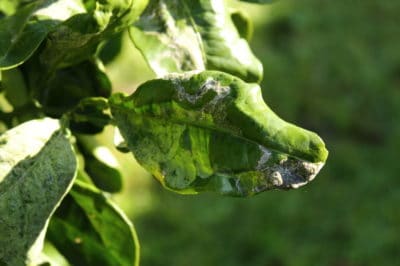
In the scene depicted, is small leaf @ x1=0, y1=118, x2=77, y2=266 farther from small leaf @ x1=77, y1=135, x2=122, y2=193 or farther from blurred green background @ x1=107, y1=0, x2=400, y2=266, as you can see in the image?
blurred green background @ x1=107, y1=0, x2=400, y2=266

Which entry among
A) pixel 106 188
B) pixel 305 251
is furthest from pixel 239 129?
pixel 305 251

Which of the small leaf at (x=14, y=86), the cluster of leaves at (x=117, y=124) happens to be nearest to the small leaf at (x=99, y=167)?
the cluster of leaves at (x=117, y=124)

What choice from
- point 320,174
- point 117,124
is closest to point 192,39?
point 117,124

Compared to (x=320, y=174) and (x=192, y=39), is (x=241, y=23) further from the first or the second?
(x=320, y=174)

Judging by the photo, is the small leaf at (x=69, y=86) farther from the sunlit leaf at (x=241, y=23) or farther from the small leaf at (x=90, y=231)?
the sunlit leaf at (x=241, y=23)

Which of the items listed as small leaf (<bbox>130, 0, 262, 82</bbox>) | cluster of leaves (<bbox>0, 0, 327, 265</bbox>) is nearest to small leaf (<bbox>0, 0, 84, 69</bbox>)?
cluster of leaves (<bbox>0, 0, 327, 265</bbox>)

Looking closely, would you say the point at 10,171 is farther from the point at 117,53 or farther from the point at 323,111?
the point at 323,111
